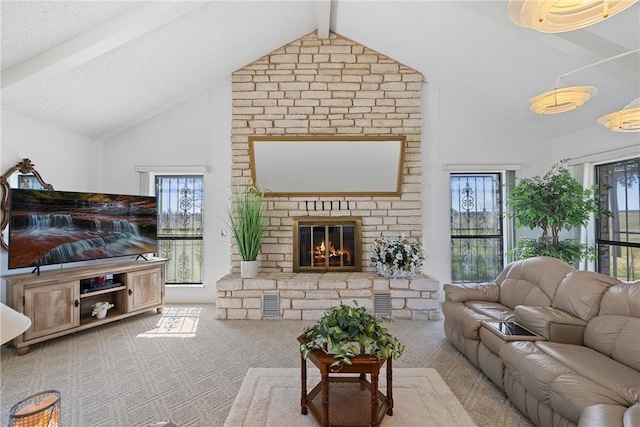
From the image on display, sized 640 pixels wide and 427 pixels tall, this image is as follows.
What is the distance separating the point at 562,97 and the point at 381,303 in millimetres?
2844

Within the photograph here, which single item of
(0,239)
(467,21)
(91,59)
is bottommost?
(0,239)

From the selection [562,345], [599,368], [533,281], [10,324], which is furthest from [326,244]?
[10,324]

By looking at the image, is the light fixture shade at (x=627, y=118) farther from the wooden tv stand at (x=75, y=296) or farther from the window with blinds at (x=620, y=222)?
the wooden tv stand at (x=75, y=296)

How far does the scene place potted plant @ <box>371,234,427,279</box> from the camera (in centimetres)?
393

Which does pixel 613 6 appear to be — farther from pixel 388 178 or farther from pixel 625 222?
pixel 625 222

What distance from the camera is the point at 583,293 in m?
2.28

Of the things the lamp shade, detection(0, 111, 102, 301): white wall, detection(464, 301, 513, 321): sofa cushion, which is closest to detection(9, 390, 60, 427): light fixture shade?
the lamp shade

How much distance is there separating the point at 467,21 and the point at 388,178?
202cm

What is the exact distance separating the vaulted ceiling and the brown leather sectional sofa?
201 cm

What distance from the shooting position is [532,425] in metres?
1.93

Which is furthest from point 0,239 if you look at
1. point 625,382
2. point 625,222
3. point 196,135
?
point 625,222

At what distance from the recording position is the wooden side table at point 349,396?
5.78 feet

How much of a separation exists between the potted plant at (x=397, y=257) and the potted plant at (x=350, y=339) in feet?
6.71

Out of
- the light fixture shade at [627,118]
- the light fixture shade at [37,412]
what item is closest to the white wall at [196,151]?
the light fixture shade at [37,412]
